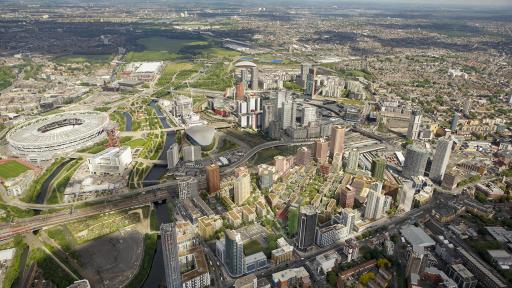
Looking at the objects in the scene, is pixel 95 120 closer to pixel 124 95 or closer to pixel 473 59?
pixel 124 95

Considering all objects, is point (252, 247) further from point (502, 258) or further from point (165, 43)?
point (165, 43)

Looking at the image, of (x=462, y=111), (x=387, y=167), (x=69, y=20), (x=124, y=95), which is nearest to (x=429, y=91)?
(x=462, y=111)

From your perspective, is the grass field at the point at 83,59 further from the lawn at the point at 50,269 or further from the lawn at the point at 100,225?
the lawn at the point at 50,269

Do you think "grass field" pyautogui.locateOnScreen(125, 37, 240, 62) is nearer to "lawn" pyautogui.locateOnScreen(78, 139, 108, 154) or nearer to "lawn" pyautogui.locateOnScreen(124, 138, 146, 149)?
"lawn" pyautogui.locateOnScreen(124, 138, 146, 149)

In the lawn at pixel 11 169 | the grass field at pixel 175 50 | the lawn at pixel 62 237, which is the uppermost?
the grass field at pixel 175 50

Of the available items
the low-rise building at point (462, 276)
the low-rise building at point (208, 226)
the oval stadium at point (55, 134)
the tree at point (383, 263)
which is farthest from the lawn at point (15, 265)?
the low-rise building at point (462, 276)

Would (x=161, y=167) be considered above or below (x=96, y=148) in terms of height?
below

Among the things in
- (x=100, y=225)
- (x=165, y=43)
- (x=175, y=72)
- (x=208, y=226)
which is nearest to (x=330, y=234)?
(x=208, y=226)
